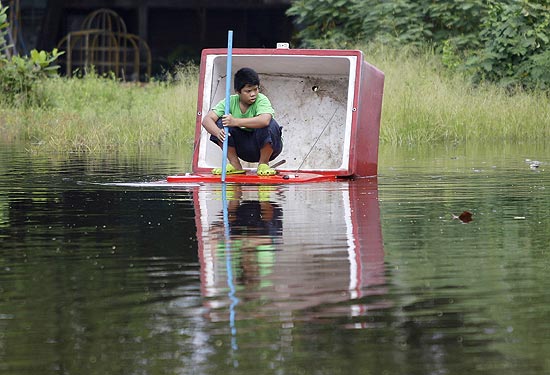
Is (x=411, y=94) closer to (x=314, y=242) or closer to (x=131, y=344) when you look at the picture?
(x=314, y=242)

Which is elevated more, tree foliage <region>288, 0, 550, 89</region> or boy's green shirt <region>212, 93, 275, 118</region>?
tree foliage <region>288, 0, 550, 89</region>

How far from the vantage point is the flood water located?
527 cm

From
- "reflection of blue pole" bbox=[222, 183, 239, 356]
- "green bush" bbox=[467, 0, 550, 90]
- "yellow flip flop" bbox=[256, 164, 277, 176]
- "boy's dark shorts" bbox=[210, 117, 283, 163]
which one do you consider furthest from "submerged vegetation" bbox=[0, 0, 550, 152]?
"reflection of blue pole" bbox=[222, 183, 239, 356]

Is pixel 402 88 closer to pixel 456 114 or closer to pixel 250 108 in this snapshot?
pixel 456 114

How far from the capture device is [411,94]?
70.8ft

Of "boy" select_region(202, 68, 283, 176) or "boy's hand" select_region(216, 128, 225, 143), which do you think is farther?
"boy's hand" select_region(216, 128, 225, 143)

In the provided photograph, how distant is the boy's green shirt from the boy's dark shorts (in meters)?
0.12

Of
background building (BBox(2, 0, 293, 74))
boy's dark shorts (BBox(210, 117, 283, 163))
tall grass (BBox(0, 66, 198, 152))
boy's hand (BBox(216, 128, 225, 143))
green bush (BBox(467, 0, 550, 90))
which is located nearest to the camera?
boy's hand (BBox(216, 128, 225, 143))

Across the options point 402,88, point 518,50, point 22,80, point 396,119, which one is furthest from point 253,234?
point 518,50

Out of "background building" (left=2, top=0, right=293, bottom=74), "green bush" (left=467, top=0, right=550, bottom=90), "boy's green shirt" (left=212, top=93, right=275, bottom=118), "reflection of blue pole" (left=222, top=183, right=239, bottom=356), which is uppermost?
"background building" (left=2, top=0, right=293, bottom=74)

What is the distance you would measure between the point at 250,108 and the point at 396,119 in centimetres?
815

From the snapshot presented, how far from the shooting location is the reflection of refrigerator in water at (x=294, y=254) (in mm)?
6320

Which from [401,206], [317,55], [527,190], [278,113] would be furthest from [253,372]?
[278,113]

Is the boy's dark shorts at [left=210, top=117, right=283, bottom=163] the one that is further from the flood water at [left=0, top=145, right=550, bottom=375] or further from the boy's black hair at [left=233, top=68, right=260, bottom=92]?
the flood water at [left=0, top=145, right=550, bottom=375]
